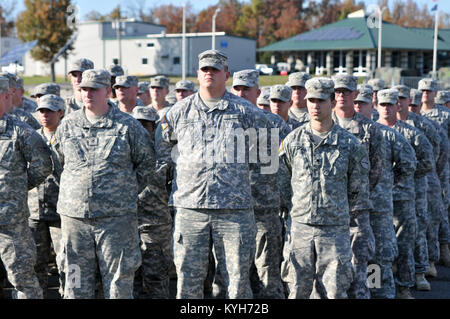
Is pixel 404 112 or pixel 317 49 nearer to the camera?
pixel 404 112

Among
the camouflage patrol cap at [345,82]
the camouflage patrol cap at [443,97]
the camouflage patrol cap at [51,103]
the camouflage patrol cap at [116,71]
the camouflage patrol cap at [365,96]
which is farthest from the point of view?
the camouflage patrol cap at [443,97]

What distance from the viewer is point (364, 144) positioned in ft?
19.1

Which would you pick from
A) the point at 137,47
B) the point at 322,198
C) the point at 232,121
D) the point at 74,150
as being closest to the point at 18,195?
the point at 74,150

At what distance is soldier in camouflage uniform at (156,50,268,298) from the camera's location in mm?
4672

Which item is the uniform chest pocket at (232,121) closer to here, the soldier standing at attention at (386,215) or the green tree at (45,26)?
the soldier standing at attention at (386,215)

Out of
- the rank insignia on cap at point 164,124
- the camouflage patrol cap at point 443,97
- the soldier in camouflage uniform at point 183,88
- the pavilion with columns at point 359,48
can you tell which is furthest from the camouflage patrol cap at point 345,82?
the pavilion with columns at point 359,48

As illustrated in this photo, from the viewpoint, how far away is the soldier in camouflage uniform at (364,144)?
5.53 m

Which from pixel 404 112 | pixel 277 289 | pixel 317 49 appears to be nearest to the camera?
pixel 277 289

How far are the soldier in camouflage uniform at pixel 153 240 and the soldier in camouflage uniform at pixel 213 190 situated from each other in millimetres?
1189

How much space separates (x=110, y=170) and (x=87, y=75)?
30.9 inches

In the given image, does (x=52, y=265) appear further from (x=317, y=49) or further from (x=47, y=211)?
(x=317, y=49)

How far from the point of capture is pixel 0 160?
5.06 metres
